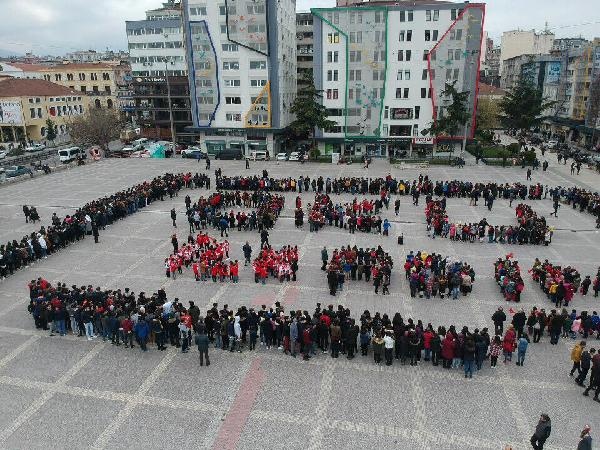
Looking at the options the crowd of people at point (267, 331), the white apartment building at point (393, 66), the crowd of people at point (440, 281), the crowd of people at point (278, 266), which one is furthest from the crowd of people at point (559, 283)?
the white apartment building at point (393, 66)

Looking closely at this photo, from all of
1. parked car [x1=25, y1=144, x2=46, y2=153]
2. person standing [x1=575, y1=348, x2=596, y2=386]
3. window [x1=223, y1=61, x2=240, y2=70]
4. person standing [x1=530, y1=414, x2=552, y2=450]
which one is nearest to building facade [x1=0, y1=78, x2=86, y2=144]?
parked car [x1=25, y1=144, x2=46, y2=153]

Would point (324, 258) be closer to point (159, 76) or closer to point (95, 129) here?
point (95, 129)

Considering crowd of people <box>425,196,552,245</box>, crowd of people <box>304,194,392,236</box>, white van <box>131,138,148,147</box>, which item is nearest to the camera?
crowd of people <box>425,196,552,245</box>

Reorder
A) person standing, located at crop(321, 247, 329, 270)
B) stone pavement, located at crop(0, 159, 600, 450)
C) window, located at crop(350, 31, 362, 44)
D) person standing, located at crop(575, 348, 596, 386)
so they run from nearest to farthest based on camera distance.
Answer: stone pavement, located at crop(0, 159, 600, 450) → person standing, located at crop(575, 348, 596, 386) → person standing, located at crop(321, 247, 329, 270) → window, located at crop(350, 31, 362, 44)

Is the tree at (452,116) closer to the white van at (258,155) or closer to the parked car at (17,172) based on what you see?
the white van at (258,155)

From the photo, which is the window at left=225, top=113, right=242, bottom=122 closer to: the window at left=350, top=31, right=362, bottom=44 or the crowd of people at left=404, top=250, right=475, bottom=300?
the window at left=350, top=31, right=362, bottom=44

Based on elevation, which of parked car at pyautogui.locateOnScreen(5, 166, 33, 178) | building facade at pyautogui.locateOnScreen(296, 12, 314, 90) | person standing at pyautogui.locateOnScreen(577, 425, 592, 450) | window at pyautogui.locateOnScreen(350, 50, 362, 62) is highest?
building facade at pyautogui.locateOnScreen(296, 12, 314, 90)

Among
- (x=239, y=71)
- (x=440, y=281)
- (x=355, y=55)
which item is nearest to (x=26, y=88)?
(x=239, y=71)

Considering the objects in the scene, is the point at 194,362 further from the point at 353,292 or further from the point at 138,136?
the point at 138,136
